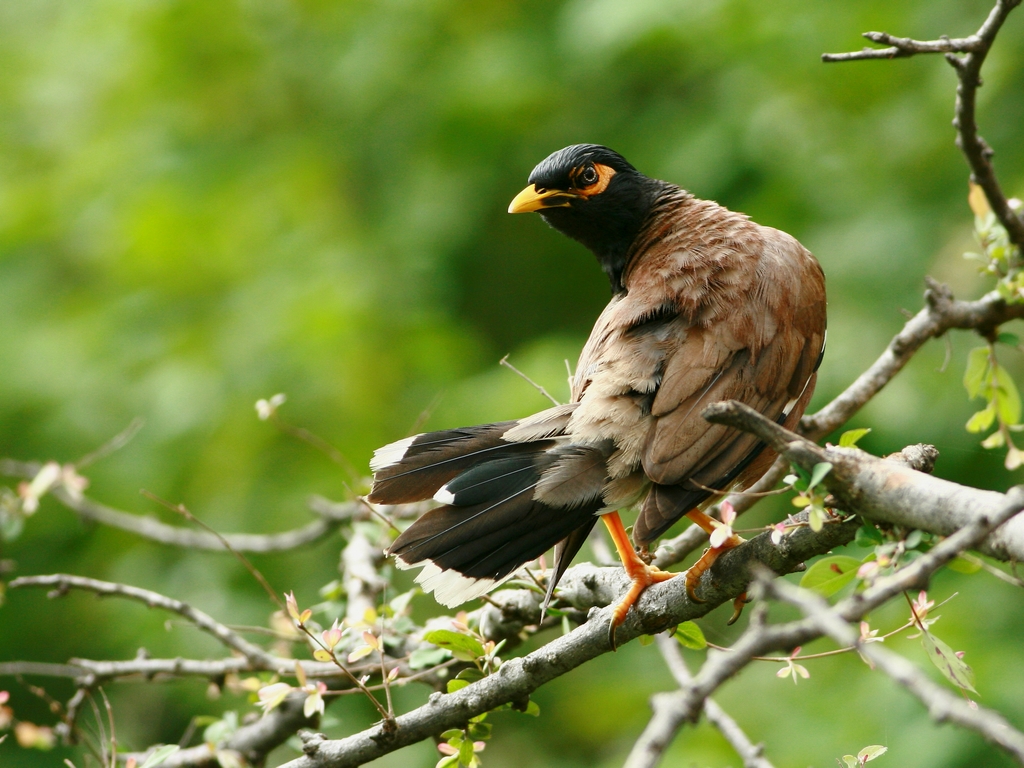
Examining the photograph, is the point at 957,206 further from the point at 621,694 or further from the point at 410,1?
the point at 410,1

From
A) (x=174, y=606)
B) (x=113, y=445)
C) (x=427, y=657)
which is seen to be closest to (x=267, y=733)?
(x=174, y=606)

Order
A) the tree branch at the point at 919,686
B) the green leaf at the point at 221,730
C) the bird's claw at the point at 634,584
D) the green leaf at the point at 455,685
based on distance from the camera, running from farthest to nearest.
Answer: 1. the green leaf at the point at 221,730
2. the green leaf at the point at 455,685
3. the bird's claw at the point at 634,584
4. the tree branch at the point at 919,686

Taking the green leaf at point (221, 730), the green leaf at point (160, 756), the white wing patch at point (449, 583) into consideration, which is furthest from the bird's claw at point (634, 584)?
the green leaf at point (221, 730)

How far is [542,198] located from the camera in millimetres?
3678

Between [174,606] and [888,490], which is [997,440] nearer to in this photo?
[888,490]

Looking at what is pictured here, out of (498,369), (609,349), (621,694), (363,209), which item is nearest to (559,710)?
(621,694)

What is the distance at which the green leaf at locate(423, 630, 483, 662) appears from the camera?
2.31m

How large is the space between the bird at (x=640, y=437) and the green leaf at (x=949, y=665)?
430 mm

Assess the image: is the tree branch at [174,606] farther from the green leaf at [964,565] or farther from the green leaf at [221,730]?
the green leaf at [964,565]

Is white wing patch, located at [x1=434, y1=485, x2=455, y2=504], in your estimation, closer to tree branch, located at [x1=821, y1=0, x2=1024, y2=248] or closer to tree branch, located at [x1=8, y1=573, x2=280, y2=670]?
tree branch, located at [x1=8, y1=573, x2=280, y2=670]

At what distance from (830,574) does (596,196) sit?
219 cm

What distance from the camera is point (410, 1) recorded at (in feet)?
23.0

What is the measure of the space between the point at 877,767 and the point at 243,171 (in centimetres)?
543

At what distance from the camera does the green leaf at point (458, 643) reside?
231cm
